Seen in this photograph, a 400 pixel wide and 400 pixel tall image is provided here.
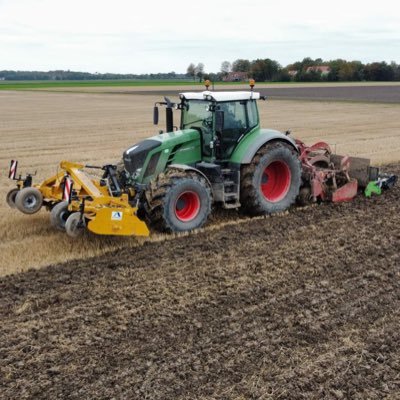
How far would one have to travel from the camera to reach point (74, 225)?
6973 millimetres

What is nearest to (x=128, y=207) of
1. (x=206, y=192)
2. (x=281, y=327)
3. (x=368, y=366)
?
(x=206, y=192)

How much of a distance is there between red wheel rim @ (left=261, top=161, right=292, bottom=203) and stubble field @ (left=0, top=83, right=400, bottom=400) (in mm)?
417

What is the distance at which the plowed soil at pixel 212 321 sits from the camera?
4.34 metres

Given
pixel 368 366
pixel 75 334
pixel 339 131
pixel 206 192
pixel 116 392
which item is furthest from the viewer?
pixel 339 131

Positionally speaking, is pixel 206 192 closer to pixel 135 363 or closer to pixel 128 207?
pixel 128 207

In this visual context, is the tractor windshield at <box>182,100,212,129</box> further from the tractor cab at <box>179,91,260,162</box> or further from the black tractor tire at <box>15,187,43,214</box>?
the black tractor tire at <box>15,187,43,214</box>

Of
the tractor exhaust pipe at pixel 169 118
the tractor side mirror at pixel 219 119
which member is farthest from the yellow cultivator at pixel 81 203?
the tractor side mirror at pixel 219 119

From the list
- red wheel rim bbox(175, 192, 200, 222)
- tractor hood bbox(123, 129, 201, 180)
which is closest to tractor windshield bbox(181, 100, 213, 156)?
tractor hood bbox(123, 129, 201, 180)

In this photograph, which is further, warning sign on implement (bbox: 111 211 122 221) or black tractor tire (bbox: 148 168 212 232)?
black tractor tire (bbox: 148 168 212 232)

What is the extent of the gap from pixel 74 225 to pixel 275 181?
382cm

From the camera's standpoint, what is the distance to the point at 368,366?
459cm

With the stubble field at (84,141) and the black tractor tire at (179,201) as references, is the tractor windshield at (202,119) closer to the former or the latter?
the black tractor tire at (179,201)

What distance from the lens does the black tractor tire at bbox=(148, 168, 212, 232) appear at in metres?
7.54

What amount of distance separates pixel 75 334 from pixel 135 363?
786 millimetres
